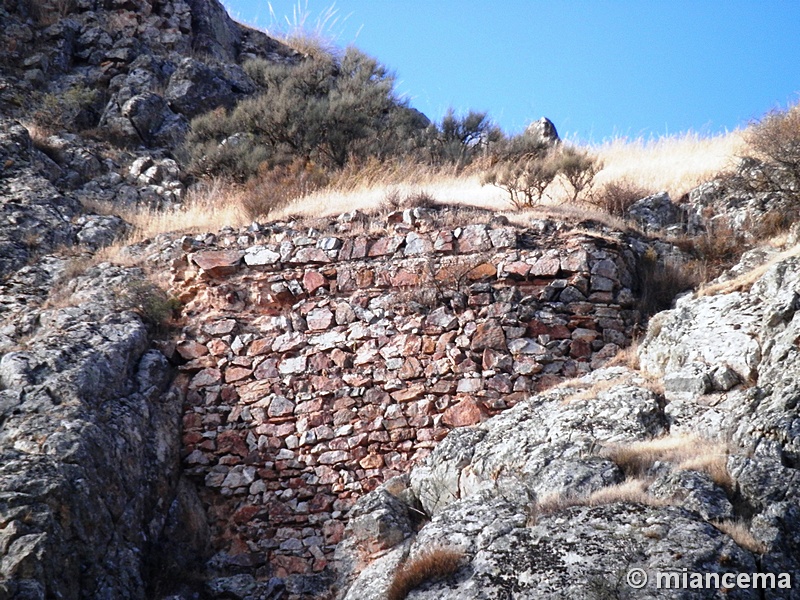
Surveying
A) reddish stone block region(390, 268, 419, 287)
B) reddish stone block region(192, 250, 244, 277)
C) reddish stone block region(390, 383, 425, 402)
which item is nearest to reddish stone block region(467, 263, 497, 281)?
reddish stone block region(390, 268, 419, 287)

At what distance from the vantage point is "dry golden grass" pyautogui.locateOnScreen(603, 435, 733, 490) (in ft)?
21.2

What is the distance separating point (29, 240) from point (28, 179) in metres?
1.69

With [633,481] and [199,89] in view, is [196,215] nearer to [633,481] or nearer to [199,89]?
[199,89]

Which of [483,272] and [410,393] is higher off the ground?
[483,272]

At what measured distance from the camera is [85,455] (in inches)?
320

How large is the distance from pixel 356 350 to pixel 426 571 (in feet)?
13.0

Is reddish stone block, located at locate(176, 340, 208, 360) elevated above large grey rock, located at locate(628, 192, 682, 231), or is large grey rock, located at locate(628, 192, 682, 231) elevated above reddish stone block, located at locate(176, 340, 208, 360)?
large grey rock, located at locate(628, 192, 682, 231)

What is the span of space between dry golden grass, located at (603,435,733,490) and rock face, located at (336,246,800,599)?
0.02 metres

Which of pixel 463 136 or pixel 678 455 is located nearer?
pixel 678 455

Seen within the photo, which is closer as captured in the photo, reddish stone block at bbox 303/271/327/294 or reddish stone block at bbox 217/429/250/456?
reddish stone block at bbox 217/429/250/456

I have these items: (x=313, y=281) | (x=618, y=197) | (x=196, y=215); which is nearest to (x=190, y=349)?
(x=313, y=281)

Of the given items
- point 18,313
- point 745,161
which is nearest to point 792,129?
point 745,161

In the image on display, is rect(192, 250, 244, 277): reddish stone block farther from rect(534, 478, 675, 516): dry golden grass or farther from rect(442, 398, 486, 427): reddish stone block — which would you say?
rect(534, 478, 675, 516): dry golden grass

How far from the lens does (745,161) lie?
11914 mm
